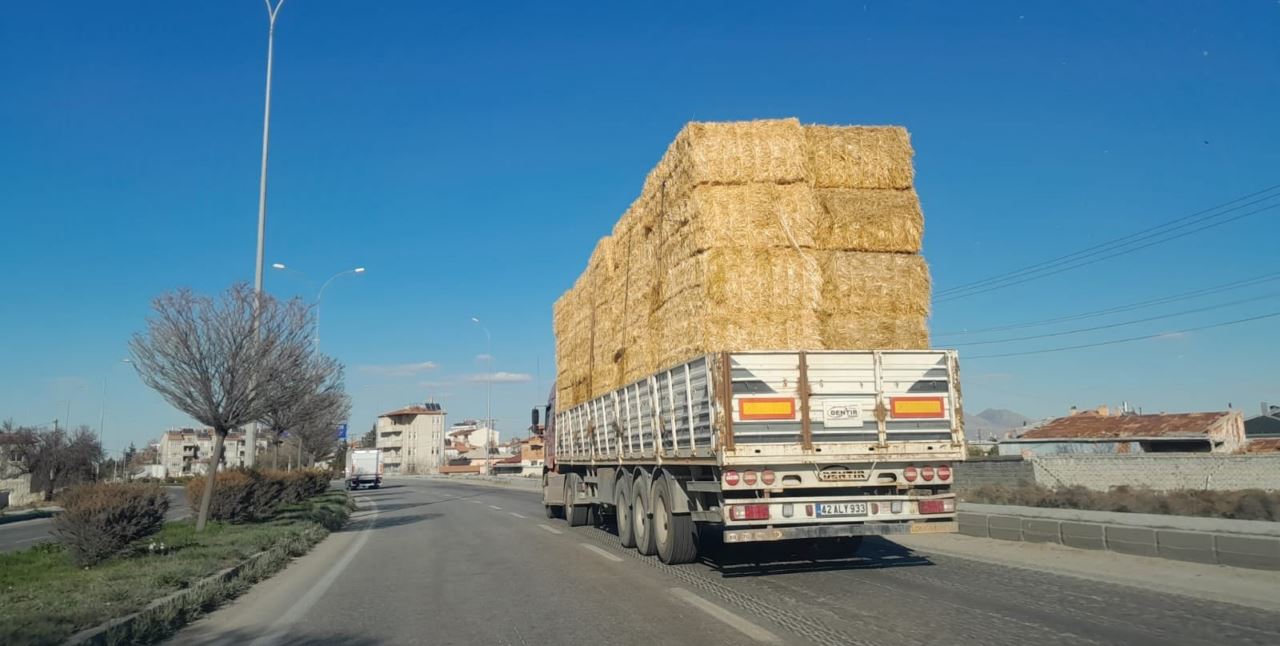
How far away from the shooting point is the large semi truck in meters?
9.11

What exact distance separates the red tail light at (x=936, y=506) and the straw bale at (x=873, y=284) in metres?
2.33

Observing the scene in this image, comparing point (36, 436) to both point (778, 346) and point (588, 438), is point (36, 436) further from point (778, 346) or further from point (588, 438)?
point (778, 346)

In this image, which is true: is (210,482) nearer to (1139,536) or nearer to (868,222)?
(868,222)

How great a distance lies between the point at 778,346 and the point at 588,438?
6.20 meters

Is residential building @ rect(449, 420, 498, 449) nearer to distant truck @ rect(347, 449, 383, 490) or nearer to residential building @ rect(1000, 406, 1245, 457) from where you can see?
distant truck @ rect(347, 449, 383, 490)

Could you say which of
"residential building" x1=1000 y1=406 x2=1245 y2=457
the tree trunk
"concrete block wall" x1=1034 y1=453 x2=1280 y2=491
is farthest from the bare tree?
"residential building" x1=1000 y1=406 x2=1245 y2=457

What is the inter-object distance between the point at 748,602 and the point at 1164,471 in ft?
63.1

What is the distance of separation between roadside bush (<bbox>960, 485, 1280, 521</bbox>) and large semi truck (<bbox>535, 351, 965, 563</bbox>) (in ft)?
28.2

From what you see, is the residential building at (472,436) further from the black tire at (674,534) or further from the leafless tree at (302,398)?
the black tire at (674,534)

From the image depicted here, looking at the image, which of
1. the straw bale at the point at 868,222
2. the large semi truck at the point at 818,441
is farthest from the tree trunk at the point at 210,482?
the straw bale at the point at 868,222

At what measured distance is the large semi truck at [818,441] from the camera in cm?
911

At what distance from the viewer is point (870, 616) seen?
7.38m

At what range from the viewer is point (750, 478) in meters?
9.09

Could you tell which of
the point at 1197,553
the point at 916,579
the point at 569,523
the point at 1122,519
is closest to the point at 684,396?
the point at 916,579
